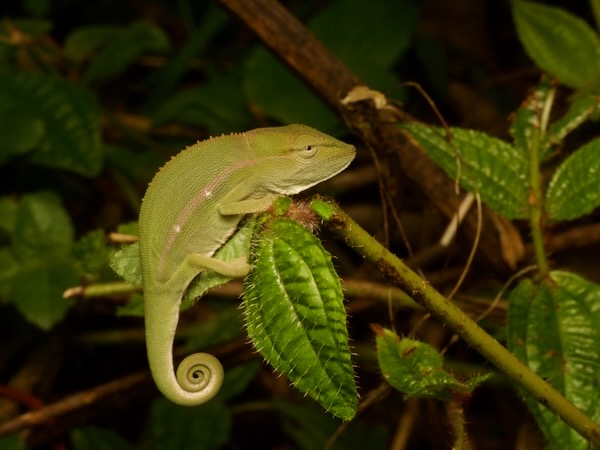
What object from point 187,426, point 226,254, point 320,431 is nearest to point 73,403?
point 187,426

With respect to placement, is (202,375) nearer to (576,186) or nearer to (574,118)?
(576,186)

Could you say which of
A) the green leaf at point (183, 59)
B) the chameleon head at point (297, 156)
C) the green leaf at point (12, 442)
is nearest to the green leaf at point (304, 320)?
the chameleon head at point (297, 156)

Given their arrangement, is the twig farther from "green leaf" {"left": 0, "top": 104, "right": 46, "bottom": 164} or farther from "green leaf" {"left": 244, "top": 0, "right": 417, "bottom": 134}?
"green leaf" {"left": 244, "top": 0, "right": 417, "bottom": 134}

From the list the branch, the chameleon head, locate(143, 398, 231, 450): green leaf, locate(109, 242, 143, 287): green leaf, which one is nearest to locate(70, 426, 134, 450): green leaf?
locate(143, 398, 231, 450): green leaf

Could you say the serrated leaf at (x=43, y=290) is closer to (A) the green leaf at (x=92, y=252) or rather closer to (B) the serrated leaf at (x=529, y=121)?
(A) the green leaf at (x=92, y=252)

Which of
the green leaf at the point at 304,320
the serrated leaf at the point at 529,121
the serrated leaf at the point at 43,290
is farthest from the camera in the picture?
the serrated leaf at the point at 43,290
